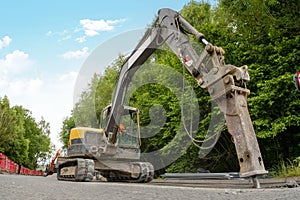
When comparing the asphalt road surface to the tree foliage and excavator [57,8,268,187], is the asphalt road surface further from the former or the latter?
the tree foliage

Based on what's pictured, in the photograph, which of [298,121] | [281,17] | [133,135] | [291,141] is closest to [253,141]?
[133,135]

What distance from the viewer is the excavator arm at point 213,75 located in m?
4.89

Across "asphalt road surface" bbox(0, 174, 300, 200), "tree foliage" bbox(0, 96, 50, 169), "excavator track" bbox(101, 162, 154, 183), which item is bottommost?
"asphalt road surface" bbox(0, 174, 300, 200)

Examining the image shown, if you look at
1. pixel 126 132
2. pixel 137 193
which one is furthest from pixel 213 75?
pixel 126 132

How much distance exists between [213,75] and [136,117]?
175 inches

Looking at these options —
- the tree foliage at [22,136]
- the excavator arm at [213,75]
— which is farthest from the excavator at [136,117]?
the tree foliage at [22,136]

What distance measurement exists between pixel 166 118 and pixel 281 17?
7157 millimetres

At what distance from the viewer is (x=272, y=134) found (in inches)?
420

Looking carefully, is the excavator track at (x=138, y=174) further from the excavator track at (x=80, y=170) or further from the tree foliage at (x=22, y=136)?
the tree foliage at (x=22, y=136)

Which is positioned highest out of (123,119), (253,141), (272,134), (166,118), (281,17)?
(281,17)

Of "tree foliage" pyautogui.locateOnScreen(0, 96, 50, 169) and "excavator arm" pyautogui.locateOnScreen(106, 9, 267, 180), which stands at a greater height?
"tree foliage" pyautogui.locateOnScreen(0, 96, 50, 169)

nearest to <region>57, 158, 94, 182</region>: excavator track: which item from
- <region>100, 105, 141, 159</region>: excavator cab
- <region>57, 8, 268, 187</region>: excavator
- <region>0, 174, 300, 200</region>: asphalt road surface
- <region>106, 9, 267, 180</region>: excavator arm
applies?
<region>57, 8, 268, 187</region>: excavator

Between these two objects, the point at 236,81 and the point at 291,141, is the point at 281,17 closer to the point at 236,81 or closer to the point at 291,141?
the point at 291,141

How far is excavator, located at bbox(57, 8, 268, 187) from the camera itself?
5059 mm
